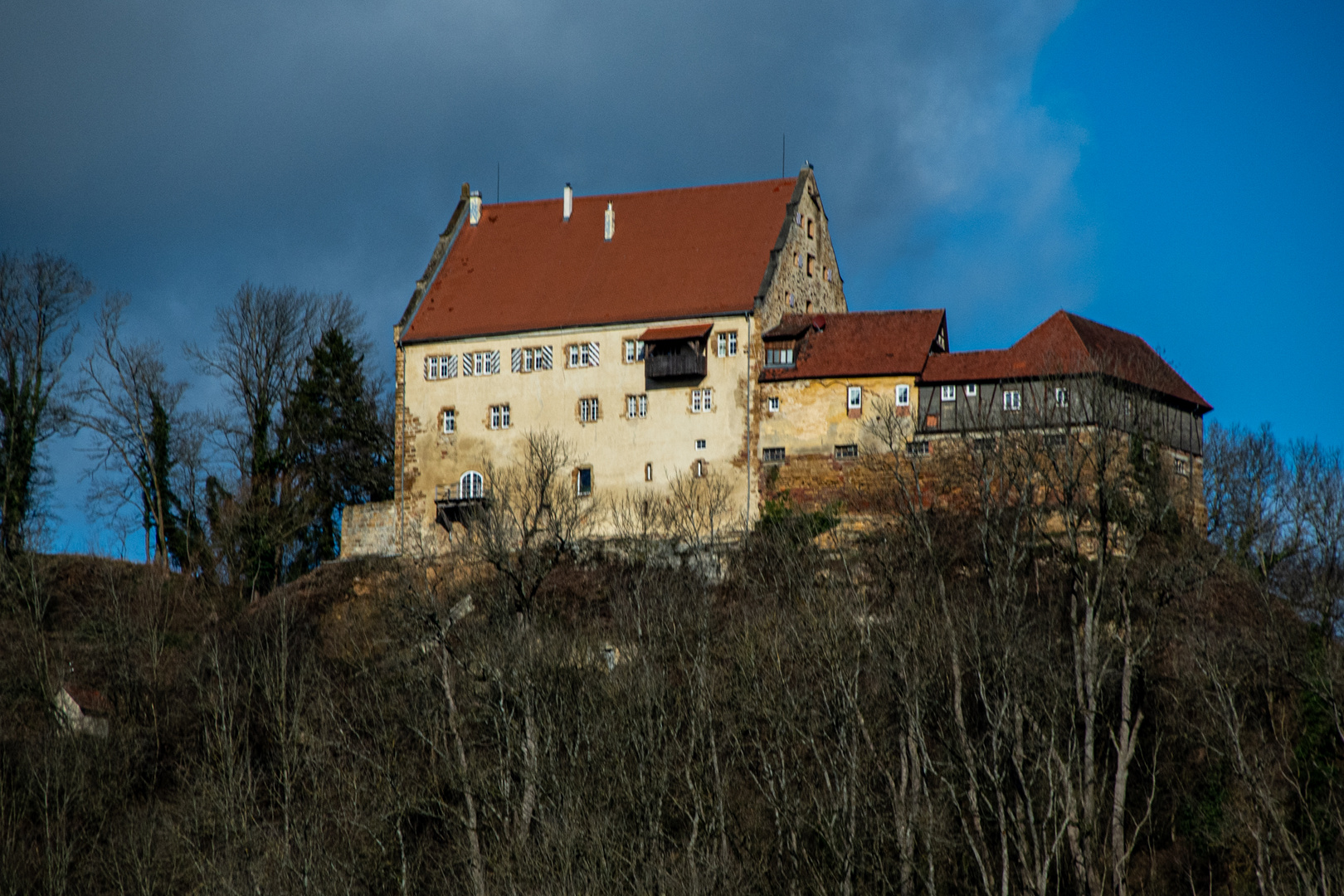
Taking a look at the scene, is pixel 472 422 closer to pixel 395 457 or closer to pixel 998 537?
pixel 395 457

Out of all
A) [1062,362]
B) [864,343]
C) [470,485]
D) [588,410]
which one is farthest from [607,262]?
[1062,362]

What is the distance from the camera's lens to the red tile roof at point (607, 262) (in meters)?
57.5

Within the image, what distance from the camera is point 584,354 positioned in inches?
2235

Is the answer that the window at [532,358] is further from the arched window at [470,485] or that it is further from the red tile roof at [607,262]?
the arched window at [470,485]

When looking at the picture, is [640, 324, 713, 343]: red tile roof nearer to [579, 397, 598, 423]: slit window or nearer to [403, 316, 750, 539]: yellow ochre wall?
[403, 316, 750, 539]: yellow ochre wall

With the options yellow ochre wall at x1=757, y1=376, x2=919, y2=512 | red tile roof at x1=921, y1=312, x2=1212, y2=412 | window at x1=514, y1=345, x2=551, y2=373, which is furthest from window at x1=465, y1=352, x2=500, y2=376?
red tile roof at x1=921, y1=312, x2=1212, y2=412

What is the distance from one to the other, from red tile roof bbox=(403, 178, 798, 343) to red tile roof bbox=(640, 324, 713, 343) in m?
0.61

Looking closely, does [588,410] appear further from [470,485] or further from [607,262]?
[607,262]

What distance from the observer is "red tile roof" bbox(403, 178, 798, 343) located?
189 ft

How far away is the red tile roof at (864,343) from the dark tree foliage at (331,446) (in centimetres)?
1755

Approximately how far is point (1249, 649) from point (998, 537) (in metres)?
7.21

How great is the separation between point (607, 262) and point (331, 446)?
41.8ft

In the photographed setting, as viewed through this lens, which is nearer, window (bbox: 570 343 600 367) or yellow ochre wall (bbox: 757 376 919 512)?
yellow ochre wall (bbox: 757 376 919 512)

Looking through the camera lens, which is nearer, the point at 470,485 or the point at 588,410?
the point at 588,410
